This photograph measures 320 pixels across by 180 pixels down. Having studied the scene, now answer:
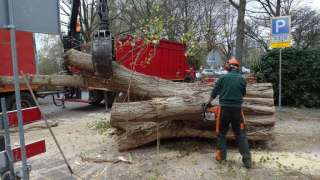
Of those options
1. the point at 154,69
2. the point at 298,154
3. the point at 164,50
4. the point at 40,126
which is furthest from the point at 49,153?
the point at 164,50

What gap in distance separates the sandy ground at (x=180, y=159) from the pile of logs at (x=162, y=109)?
1.01 ft

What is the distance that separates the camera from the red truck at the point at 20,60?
35.7ft

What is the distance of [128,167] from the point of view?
6.16m

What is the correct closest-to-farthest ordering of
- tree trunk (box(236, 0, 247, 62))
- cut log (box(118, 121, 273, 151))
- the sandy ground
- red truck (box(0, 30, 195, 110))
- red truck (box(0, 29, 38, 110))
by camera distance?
the sandy ground < cut log (box(118, 121, 273, 151)) < red truck (box(0, 29, 38, 110)) < red truck (box(0, 30, 195, 110)) < tree trunk (box(236, 0, 247, 62))

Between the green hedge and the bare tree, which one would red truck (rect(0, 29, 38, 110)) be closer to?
the bare tree

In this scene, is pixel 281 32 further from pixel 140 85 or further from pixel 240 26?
pixel 140 85

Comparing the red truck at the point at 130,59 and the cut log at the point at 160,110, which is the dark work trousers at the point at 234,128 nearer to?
the cut log at the point at 160,110

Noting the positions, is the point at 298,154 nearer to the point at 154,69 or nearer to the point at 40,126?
the point at 40,126

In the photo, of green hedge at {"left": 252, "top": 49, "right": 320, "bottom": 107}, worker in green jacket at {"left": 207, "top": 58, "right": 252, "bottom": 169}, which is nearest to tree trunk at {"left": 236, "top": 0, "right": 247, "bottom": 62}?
green hedge at {"left": 252, "top": 49, "right": 320, "bottom": 107}

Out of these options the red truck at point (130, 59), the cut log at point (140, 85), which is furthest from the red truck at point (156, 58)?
the cut log at point (140, 85)

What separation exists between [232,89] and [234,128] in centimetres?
66

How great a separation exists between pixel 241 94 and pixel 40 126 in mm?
6249

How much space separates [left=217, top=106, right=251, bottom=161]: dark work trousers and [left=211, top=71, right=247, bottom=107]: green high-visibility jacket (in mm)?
98

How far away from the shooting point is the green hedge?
43.3 ft
